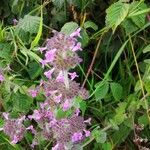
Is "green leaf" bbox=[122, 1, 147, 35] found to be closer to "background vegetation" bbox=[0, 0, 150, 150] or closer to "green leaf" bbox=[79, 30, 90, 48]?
"background vegetation" bbox=[0, 0, 150, 150]

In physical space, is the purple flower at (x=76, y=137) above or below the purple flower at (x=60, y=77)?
below

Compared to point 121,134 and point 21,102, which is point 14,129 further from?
point 121,134

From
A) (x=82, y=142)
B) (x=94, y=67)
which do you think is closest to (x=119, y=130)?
(x=82, y=142)

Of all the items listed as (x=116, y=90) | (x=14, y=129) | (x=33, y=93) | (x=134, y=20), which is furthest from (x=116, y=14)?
(x=14, y=129)

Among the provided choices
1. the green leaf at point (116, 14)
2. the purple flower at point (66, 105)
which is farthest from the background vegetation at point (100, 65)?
the purple flower at point (66, 105)

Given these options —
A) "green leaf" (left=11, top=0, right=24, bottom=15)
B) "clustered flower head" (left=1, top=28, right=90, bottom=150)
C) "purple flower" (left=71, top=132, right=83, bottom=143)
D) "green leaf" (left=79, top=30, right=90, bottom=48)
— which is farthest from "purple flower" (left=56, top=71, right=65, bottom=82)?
"green leaf" (left=11, top=0, right=24, bottom=15)

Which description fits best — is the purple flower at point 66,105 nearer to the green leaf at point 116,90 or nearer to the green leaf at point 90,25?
the green leaf at point 116,90
